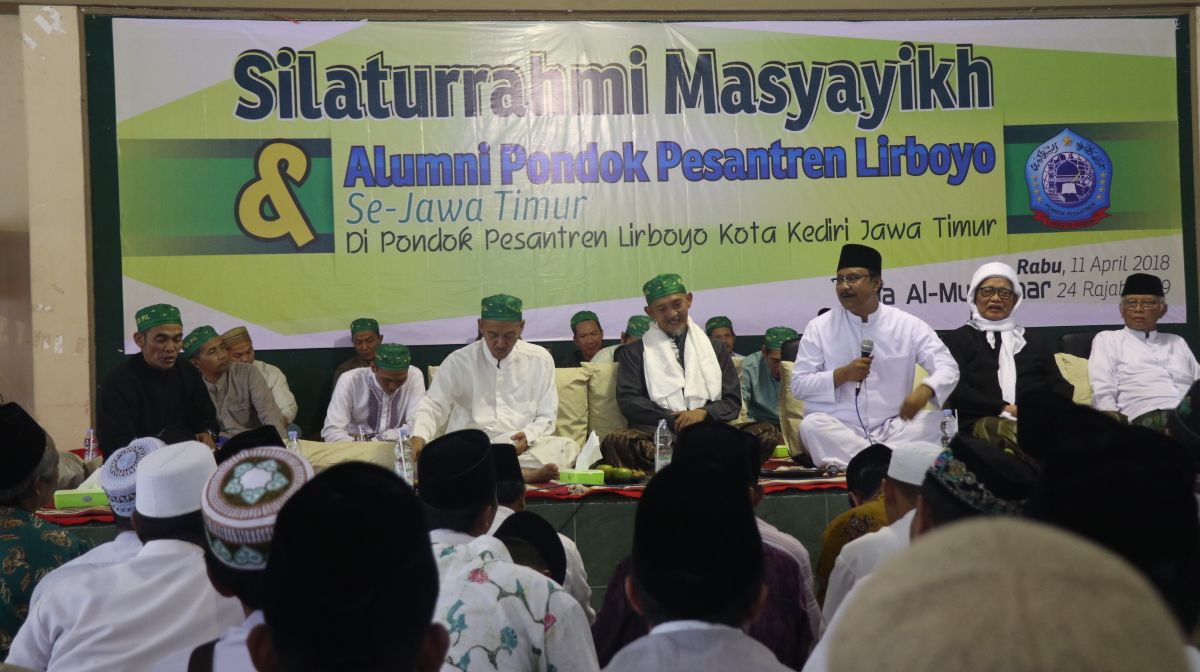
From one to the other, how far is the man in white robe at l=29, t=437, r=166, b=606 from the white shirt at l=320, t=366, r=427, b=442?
14.6 ft

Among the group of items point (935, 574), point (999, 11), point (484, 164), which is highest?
point (999, 11)

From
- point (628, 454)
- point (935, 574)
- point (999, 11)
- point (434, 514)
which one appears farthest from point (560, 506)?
point (999, 11)

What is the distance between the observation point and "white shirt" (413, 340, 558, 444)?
20.7 feet

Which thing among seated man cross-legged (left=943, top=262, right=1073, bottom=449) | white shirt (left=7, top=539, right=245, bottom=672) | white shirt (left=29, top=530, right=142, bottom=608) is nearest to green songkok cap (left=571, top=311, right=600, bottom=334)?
seated man cross-legged (left=943, top=262, right=1073, bottom=449)

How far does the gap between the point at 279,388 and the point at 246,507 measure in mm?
6137

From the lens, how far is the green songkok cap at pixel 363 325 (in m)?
7.62

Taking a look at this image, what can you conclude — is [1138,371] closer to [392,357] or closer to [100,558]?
[392,357]

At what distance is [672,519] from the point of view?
1607 mm

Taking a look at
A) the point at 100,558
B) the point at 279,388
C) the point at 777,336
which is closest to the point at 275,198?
the point at 279,388

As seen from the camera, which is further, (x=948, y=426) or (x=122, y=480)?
(x=948, y=426)

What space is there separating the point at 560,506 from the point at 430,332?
3.17m

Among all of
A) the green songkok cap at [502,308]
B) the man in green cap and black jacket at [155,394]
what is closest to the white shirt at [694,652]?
the man in green cap and black jacket at [155,394]

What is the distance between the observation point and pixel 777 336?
7656 mm

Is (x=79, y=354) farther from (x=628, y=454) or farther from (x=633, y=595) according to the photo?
(x=633, y=595)
